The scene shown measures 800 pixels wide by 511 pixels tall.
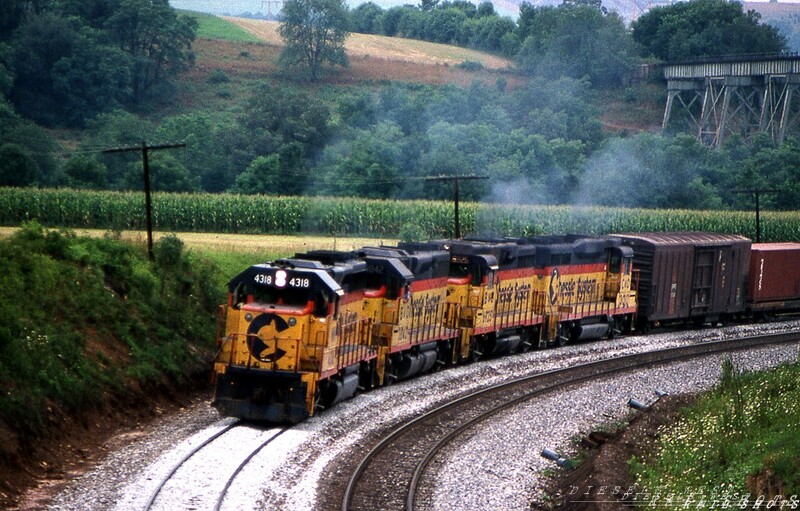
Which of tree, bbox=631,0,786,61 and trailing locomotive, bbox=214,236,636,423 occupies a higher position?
tree, bbox=631,0,786,61

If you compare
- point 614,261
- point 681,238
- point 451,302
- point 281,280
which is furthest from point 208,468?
point 681,238

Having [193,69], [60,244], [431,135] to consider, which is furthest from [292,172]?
[193,69]

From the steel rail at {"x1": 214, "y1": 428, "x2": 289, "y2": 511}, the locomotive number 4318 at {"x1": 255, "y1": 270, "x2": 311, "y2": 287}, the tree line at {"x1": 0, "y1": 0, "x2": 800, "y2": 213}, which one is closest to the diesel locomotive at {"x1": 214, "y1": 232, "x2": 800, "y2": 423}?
the locomotive number 4318 at {"x1": 255, "y1": 270, "x2": 311, "y2": 287}

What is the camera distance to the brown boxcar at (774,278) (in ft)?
139

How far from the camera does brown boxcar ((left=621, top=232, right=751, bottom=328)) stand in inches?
1484

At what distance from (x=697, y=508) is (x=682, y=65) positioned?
82.2m

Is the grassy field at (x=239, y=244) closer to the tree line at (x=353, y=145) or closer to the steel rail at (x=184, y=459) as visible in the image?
the tree line at (x=353, y=145)

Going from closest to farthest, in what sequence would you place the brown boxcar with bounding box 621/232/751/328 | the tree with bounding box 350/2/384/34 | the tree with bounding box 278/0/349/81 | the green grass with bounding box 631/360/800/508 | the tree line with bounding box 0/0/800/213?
the green grass with bounding box 631/360/800/508, the brown boxcar with bounding box 621/232/751/328, the tree line with bounding box 0/0/800/213, the tree with bounding box 278/0/349/81, the tree with bounding box 350/2/384/34

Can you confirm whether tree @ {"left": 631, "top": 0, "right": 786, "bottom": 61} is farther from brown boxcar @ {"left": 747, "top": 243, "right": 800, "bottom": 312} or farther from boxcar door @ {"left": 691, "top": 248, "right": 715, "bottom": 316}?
boxcar door @ {"left": 691, "top": 248, "right": 715, "bottom": 316}

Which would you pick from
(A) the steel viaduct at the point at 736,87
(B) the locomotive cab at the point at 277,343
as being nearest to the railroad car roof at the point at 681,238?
(B) the locomotive cab at the point at 277,343

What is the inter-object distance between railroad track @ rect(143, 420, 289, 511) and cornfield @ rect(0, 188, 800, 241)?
28.7 metres

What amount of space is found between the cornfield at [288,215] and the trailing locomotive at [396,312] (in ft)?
49.3

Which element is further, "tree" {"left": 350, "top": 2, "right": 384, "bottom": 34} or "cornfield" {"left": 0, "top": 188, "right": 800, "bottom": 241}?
"tree" {"left": 350, "top": 2, "right": 384, "bottom": 34}

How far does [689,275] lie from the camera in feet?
128
